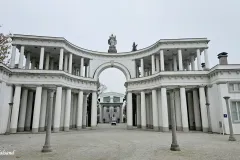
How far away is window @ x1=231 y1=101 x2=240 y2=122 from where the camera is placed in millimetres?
19095

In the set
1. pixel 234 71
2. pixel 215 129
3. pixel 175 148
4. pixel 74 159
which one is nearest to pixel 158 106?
pixel 215 129

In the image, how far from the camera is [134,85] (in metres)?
28.4

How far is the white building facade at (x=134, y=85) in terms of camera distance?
2022 centimetres

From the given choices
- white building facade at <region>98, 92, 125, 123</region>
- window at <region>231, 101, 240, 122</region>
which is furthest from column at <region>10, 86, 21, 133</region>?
white building facade at <region>98, 92, 125, 123</region>

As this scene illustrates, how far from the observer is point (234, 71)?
2003 centimetres

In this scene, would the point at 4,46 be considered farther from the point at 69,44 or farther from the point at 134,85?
the point at 134,85

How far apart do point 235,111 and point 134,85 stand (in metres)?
15.0

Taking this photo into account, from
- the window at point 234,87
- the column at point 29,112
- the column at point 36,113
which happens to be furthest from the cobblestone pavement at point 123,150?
the column at point 29,112

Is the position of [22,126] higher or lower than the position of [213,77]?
lower

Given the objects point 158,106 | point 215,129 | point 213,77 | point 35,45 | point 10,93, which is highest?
point 35,45

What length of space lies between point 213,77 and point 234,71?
2442mm

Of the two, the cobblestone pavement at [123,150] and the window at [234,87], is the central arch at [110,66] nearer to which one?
the window at [234,87]

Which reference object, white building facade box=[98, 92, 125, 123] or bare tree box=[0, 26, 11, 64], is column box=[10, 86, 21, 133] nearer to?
bare tree box=[0, 26, 11, 64]

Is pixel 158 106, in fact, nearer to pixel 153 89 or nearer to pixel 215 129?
pixel 153 89
